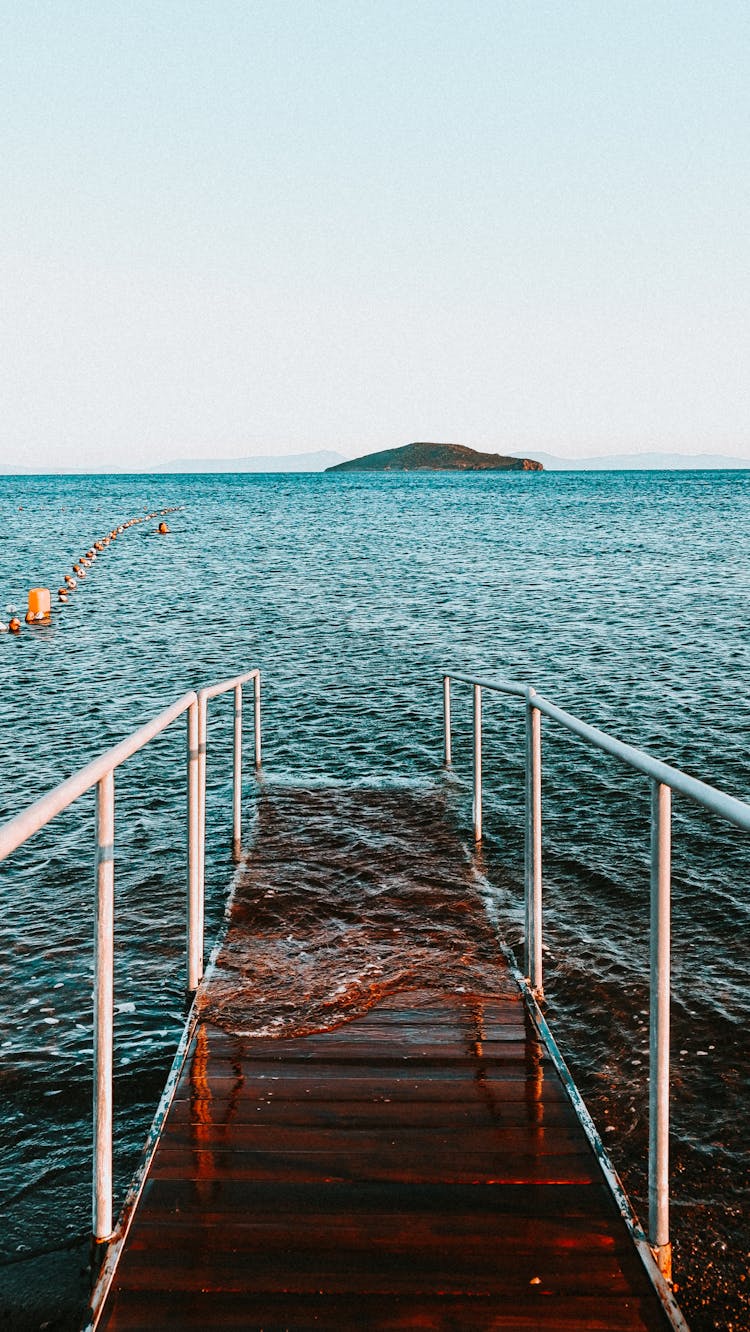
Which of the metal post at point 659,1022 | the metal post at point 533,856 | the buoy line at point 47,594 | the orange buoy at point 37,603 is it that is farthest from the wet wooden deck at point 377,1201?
the orange buoy at point 37,603

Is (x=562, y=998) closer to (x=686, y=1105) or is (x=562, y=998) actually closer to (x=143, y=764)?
(x=686, y=1105)

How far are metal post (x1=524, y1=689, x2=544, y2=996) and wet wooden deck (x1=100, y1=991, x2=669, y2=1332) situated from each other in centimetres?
56

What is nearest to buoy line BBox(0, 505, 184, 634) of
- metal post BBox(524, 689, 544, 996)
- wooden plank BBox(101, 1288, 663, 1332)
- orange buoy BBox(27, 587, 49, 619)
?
orange buoy BBox(27, 587, 49, 619)

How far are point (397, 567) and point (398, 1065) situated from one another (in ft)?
106

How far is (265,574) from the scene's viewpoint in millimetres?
33438

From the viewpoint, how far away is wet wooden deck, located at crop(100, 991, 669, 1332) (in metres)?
2.43

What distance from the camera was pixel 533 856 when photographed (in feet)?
14.4

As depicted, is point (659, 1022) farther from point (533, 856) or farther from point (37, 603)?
point (37, 603)

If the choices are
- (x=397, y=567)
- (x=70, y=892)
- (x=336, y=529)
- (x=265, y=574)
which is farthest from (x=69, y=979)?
(x=336, y=529)

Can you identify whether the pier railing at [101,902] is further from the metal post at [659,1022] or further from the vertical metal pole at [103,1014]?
the metal post at [659,1022]

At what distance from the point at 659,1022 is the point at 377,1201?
0.96 metres

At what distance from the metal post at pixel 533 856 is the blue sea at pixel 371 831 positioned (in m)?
0.68

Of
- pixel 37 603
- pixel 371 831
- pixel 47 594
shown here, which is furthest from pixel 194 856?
pixel 47 594

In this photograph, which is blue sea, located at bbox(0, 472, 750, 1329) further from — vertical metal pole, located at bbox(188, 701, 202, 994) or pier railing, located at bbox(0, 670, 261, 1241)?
pier railing, located at bbox(0, 670, 261, 1241)
